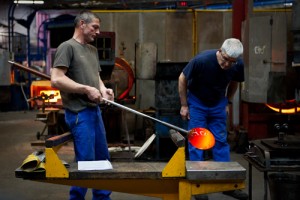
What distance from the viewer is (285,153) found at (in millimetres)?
3160

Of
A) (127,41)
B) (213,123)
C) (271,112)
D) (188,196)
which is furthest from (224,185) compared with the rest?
(127,41)

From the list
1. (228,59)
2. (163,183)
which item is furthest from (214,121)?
(163,183)

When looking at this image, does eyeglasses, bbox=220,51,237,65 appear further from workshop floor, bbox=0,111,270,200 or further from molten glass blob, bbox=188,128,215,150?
workshop floor, bbox=0,111,270,200

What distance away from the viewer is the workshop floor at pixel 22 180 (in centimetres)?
430

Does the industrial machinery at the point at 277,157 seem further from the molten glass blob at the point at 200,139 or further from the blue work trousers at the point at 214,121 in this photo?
the blue work trousers at the point at 214,121

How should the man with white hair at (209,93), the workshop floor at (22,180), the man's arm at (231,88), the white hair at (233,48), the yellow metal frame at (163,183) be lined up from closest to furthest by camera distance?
the yellow metal frame at (163,183)
the white hair at (233,48)
the man with white hair at (209,93)
the man's arm at (231,88)
the workshop floor at (22,180)

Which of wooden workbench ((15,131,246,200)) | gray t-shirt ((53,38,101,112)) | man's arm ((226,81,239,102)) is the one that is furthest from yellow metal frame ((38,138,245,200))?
man's arm ((226,81,239,102))

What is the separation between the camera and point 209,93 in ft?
13.0

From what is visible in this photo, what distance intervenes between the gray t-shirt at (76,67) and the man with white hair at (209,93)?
3.22 ft

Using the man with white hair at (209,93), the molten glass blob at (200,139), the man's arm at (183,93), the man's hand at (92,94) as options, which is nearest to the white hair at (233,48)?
the man with white hair at (209,93)

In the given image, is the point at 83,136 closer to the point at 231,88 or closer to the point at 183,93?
the point at 183,93

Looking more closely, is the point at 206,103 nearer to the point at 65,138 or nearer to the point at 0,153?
the point at 65,138

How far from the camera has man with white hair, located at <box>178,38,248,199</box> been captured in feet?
12.7

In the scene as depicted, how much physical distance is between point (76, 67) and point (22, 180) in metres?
2.21
